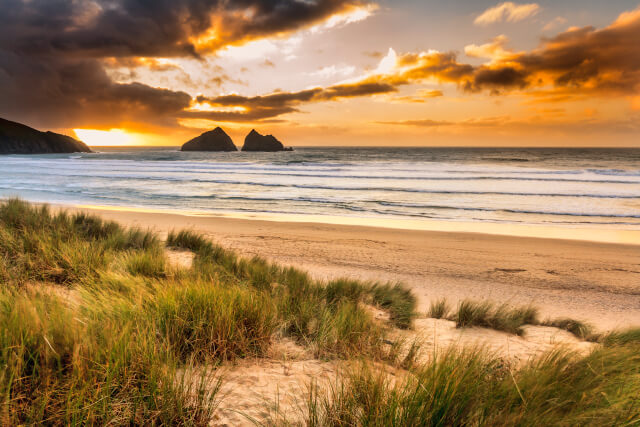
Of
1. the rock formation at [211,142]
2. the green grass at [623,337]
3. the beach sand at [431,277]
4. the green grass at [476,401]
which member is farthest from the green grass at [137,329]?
the rock formation at [211,142]

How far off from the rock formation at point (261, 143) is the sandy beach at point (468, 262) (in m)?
143

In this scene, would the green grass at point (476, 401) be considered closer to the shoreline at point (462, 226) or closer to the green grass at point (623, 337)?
the green grass at point (623, 337)

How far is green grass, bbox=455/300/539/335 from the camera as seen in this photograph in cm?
488

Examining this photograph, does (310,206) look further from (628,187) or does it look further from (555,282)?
(628,187)

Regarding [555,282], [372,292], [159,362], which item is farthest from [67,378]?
[555,282]

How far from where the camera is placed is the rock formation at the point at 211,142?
15512cm

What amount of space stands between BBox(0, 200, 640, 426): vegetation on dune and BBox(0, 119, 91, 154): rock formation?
154 m

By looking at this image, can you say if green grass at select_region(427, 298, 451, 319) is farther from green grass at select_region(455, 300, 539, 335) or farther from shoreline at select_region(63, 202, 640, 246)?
shoreline at select_region(63, 202, 640, 246)

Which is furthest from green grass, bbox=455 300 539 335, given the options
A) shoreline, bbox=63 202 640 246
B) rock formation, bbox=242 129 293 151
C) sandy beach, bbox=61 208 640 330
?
rock formation, bbox=242 129 293 151

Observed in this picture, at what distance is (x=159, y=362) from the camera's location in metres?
2.26

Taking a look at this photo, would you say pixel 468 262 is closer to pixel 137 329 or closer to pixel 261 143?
pixel 137 329

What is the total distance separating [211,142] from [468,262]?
Result: 160767 millimetres

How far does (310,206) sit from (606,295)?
13.2 metres

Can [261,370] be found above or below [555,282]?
above
